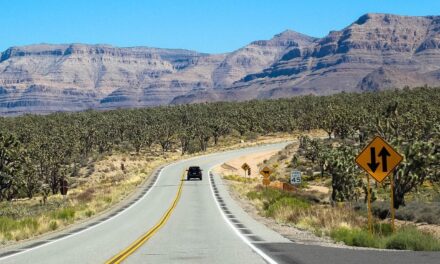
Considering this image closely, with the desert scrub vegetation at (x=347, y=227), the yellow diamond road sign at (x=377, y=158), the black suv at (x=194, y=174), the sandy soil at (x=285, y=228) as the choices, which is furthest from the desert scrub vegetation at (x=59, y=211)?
the yellow diamond road sign at (x=377, y=158)

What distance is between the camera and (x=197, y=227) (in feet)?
83.6

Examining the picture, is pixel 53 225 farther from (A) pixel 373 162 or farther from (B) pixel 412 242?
(B) pixel 412 242

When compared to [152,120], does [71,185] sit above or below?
below

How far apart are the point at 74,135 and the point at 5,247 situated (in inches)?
3406

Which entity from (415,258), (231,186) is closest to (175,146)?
(231,186)

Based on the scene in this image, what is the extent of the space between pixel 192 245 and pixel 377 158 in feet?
20.5

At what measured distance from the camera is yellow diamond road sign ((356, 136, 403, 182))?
736 inches

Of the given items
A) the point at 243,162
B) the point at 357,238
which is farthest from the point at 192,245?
the point at 243,162

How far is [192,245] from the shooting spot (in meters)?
18.4

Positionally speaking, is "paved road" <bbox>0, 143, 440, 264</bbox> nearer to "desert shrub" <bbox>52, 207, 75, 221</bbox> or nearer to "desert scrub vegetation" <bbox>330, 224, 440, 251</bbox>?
"desert scrub vegetation" <bbox>330, 224, 440, 251</bbox>

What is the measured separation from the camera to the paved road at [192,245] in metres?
14.6

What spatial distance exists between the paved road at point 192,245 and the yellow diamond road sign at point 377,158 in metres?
3.30

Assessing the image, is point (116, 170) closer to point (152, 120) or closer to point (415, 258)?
point (152, 120)

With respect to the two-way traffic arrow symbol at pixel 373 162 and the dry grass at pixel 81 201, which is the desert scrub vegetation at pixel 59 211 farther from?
the two-way traffic arrow symbol at pixel 373 162
